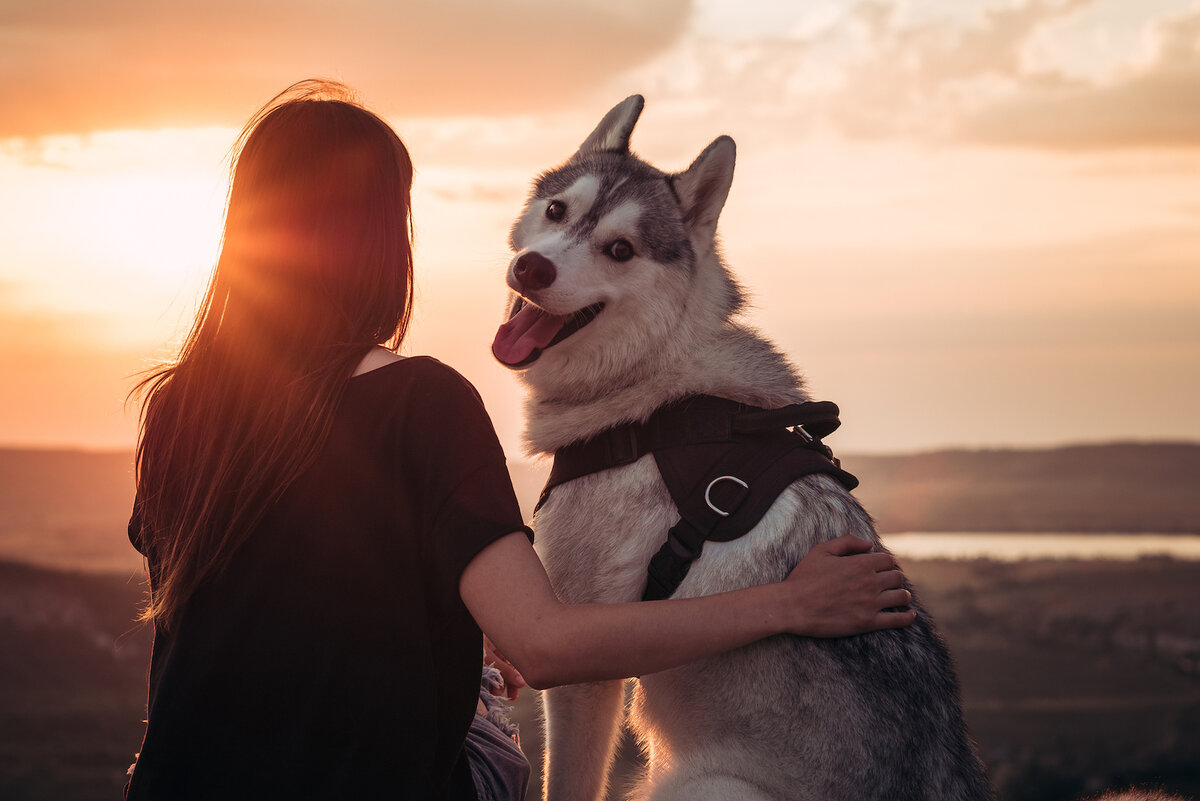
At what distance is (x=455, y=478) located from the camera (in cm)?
193

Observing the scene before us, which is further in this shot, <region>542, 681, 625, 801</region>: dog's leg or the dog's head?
the dog's head

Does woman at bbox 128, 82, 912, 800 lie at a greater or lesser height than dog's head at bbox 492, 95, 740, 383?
lesser

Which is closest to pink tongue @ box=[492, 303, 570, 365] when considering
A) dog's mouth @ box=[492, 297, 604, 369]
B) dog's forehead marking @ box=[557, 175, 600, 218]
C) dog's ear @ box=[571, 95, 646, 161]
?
dog's mouth @ box=[492, 297, 604, 369]

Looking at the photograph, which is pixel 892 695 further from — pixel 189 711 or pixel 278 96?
pixel 278 96

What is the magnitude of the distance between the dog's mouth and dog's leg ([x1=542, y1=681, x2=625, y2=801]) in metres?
1.16

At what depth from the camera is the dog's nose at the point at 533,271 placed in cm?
314

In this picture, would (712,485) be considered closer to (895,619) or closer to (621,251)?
(895,619)

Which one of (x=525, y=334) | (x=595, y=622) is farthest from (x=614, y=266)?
(x=595, y=622)

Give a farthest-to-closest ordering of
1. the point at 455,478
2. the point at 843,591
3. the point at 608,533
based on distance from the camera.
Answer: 1. the point at 608,533
2. the point at 843,591
3. the point at 455,478

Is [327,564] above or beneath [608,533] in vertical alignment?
above

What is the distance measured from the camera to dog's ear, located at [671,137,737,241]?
3.50 meters

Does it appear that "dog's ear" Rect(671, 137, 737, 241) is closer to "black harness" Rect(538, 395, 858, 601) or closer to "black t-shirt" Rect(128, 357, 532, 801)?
"black harness" Rect(538, 395, 858, 601)

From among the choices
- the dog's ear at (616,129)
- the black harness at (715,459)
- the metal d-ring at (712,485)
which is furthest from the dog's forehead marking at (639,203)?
the metal d-ring at (712,485)

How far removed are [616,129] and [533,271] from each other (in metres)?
1.00
